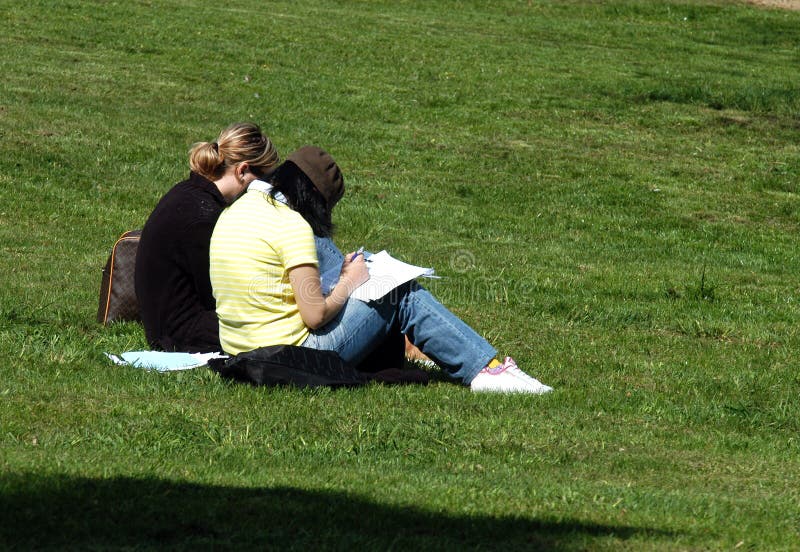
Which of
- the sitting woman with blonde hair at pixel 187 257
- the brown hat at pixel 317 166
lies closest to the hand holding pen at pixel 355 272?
the brown hat at pixel 317 166

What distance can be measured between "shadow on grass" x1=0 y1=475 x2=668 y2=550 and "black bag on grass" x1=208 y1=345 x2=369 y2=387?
172 cm

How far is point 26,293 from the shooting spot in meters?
8.66

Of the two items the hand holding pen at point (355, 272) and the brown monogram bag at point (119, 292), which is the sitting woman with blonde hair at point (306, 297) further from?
the brown monogram bag at point (119, 292)

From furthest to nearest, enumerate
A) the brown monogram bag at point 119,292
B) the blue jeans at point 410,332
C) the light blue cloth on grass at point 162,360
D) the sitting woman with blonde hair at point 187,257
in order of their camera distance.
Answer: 1. the brown monogram bag at point 119,292
2. the sitting woman with blonde hair at point 187,257
3. the light blue cloth on grass at point 162,360
4. the blue jeans at point 410,332

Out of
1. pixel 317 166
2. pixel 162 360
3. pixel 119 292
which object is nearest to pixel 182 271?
pixel 162 360

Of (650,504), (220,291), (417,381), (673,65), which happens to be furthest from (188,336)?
(673,65)

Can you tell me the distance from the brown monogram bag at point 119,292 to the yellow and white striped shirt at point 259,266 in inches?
59.9

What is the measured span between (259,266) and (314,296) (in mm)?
347

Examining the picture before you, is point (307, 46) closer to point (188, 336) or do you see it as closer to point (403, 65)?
point (403, 65)

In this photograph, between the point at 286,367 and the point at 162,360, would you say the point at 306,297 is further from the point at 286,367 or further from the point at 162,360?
the point at 162,360

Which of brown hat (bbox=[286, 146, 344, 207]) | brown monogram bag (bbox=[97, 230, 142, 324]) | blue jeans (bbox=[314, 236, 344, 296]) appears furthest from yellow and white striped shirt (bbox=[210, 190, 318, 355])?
brown monogram bag (bbox=[97, 230, 142, 324])

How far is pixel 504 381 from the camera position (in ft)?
22.1

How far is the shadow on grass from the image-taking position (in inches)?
156

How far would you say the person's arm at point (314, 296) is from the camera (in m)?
6.24
